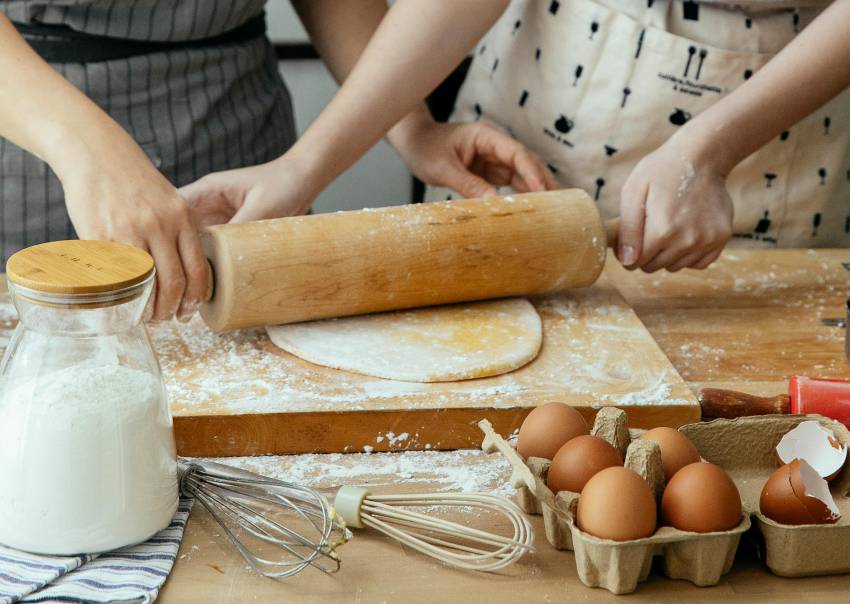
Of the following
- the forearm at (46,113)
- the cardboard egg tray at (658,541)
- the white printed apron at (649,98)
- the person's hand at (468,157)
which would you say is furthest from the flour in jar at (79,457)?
the white printed apron at (649,98)

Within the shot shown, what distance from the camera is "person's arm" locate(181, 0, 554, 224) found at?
53.2 inches

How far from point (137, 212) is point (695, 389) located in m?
0.66

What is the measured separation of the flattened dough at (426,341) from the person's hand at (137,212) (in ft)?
0.47

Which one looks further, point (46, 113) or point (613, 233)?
point (613, 233)

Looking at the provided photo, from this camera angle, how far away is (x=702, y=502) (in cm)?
77

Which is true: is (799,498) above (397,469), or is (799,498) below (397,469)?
above

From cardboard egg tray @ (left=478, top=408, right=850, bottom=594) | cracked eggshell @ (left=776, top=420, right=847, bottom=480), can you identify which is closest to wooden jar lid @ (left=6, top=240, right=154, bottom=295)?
cardboard egg tray @ (left=478, top=408, right=850, bottom=594)

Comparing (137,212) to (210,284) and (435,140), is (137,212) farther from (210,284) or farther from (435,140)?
(435,140)

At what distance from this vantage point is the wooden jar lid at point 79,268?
731 millimetres

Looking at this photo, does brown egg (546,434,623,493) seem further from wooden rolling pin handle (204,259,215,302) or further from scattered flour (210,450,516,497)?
wooden rolling pin handle (204,259,215,302)

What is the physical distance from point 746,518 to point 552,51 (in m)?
1.03

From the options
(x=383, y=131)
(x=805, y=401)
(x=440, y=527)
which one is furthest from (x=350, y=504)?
(x=383, y=131)

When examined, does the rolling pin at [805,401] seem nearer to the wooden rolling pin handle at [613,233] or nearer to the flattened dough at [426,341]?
the flattened dough at [426,341]

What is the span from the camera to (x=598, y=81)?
5.25 ft
